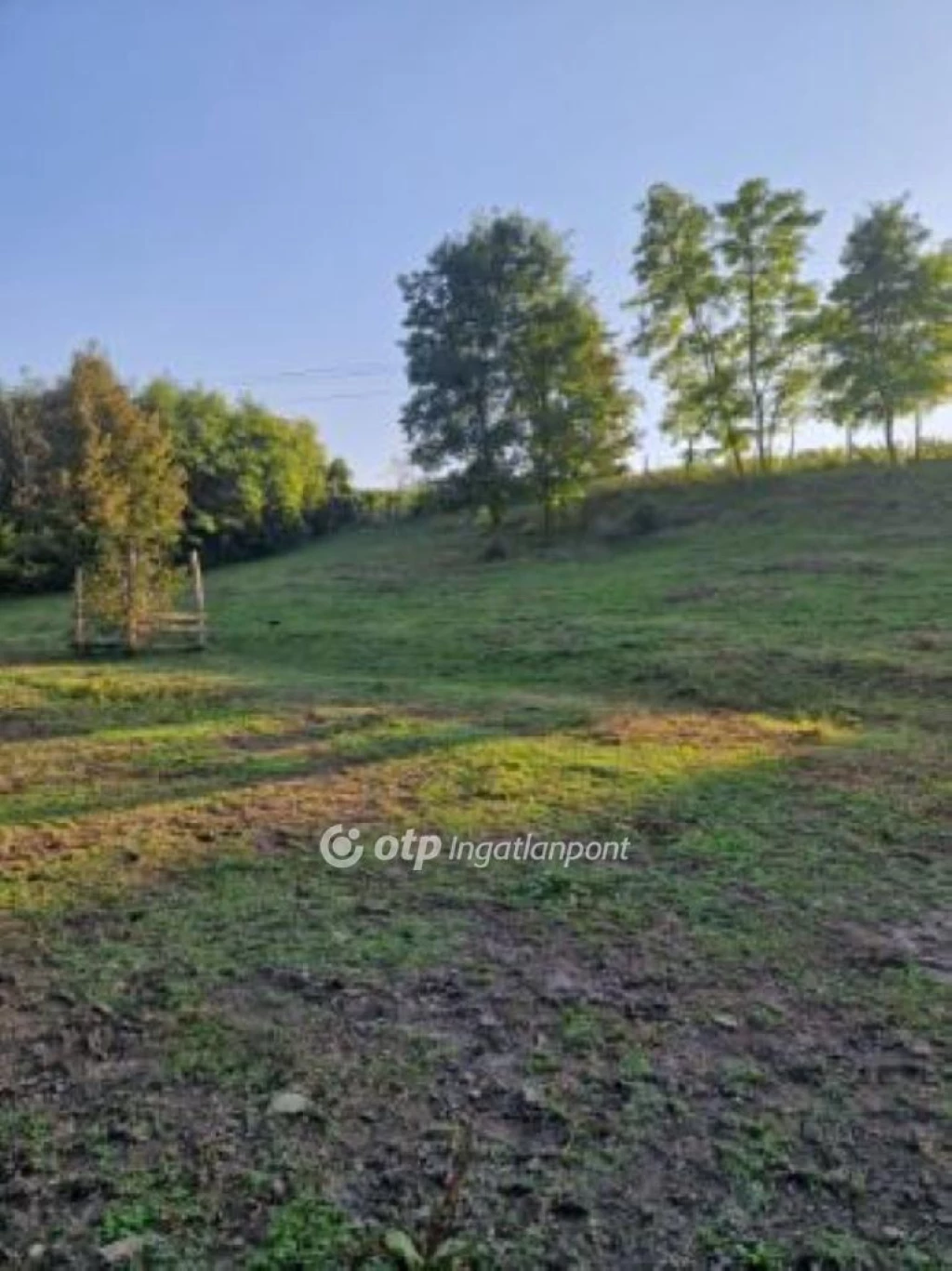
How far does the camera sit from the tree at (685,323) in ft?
92.8

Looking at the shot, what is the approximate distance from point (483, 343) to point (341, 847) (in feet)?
75.6

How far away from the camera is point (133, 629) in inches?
502

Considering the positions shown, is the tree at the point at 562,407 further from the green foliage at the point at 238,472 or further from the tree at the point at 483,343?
the green foliage at the point at 238,472

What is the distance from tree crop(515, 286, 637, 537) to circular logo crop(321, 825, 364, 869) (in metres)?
21.5

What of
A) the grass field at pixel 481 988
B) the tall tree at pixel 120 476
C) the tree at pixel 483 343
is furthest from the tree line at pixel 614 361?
the grass field at pixel 481 988

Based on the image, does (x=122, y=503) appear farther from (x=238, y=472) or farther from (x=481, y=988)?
(x=238, y=472)

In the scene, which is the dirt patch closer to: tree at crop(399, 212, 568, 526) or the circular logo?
the circular logo

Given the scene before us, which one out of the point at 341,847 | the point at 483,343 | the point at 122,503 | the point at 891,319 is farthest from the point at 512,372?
the point at 341,847

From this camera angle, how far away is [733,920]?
382cm

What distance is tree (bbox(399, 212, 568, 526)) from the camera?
2591 centimetres

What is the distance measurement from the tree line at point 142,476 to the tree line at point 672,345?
26.0 ft

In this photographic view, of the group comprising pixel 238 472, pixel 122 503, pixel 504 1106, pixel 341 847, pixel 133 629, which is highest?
pixel 238 472

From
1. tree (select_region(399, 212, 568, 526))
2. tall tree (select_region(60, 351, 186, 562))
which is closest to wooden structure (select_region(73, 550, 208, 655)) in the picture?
tall tree (select_region(60, 351, 186, 562))

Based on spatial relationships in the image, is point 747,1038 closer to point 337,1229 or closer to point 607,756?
point 337,1229
